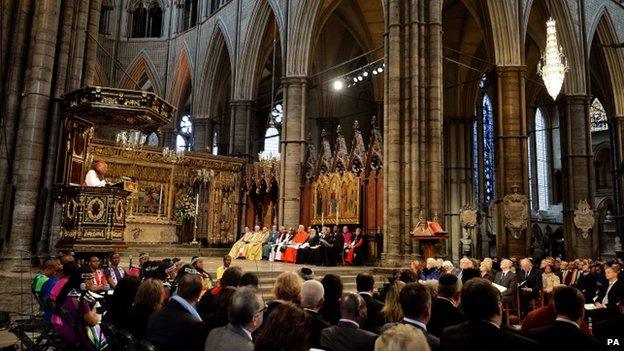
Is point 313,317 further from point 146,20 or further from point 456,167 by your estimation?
point 146,20

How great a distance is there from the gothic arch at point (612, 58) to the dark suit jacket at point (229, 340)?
888 inches

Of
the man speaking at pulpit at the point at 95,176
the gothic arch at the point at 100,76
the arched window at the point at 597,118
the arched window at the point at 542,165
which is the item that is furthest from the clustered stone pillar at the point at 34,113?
the arched window at the point at 597,118

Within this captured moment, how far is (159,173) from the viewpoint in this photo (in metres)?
17.5

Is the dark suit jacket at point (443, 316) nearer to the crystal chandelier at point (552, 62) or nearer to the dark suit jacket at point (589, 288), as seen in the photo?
the dark suit jacket at point (589, 288)

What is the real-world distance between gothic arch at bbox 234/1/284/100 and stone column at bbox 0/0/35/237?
11630mm

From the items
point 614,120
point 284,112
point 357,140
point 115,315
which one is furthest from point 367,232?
point 614,120

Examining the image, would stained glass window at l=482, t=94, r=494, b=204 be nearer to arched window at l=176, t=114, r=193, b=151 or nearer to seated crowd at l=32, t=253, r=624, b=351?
arched window at l=176, t=114, r=193, b=151

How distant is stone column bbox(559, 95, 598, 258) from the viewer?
18.1 meters

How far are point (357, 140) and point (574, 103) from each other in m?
9.30

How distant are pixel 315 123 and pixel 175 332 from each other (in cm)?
2174

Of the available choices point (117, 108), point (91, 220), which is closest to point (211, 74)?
point (117, 108)

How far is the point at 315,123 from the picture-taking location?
80.5ft

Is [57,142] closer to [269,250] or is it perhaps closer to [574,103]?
[269,250]

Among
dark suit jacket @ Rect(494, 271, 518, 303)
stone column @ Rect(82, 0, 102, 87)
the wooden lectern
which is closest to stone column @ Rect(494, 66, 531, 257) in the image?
the wooden lectern
